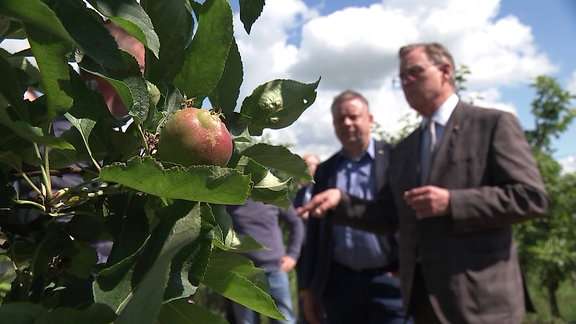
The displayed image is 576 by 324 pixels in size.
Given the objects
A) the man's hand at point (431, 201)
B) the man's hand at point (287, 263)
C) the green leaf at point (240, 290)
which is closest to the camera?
the green leaf at point (240, 290)

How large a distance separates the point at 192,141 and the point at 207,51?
5.5 inches

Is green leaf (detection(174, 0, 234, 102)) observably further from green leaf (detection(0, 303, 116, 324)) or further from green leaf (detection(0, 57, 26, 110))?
green leaf (detection(0, 303, 116, 324))

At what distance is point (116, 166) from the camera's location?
23.8 inches

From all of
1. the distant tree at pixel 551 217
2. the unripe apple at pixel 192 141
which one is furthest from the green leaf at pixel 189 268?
the distant tree at pixel 551 217

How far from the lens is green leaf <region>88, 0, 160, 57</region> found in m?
0.62

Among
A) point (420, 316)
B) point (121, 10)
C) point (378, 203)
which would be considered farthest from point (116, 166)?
point (378, 203)

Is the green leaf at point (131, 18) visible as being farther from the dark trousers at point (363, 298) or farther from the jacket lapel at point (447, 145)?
the dark trousers at point (363, 298)

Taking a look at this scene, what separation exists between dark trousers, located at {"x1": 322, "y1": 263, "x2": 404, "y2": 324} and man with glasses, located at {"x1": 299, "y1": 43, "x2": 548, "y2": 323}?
73cm

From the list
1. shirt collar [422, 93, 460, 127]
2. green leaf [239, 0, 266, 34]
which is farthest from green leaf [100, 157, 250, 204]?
shirt collar [422, 93, 460, 127]

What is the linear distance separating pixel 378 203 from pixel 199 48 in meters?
2.53

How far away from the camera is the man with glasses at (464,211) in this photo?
99.9 inches

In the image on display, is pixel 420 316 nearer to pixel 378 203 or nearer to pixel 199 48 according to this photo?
pixel 378 203

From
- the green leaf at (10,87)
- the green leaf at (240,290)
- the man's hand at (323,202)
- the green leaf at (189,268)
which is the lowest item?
the man's hand at (323,202)

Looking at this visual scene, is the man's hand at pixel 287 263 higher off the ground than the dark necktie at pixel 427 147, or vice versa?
the dark necktie at pixel 427 147
